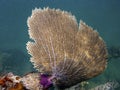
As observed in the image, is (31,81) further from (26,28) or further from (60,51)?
(26,28)

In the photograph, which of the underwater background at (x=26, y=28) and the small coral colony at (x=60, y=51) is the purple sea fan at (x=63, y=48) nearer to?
the small coral colony at (x=60, y=51)

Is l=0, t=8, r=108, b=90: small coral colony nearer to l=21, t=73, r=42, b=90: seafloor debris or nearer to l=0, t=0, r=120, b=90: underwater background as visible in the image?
l=21, t=73, r=42, b=90: seafloor debris

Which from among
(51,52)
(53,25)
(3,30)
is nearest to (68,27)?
(53,25)

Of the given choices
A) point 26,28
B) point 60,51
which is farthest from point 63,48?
point 26,28

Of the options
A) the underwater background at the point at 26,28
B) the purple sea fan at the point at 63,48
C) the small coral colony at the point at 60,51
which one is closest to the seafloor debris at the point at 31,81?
the small coral colony at the point at 60,51

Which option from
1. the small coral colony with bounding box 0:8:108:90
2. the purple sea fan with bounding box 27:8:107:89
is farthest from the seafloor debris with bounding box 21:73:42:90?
the purple sea fan with bounding box 27:8:107:89

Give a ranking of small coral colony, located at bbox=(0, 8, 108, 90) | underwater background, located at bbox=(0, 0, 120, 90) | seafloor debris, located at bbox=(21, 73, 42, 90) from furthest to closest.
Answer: underwater background, located at bbox=(0, 0, 120, 90), small coral colony, located at bbox=(0, 8, 108, 90), seafloor debris, located at bbox=(21, 73, 42, 90)
